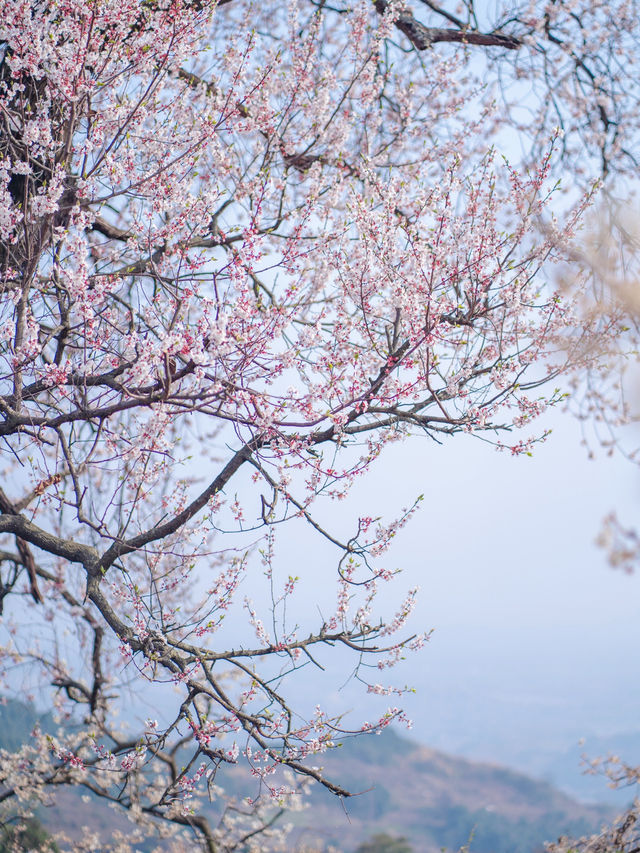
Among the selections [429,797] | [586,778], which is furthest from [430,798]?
[586,778]

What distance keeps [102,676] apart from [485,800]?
50.2m

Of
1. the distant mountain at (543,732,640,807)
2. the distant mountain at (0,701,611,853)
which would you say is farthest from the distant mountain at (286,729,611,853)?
the distant mountain at (543,732,640,807)

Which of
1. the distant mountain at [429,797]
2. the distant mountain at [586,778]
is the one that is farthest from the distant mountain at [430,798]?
the distant mountain at [586,778]

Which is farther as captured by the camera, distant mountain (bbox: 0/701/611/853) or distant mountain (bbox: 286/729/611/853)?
distant mountain (bbox: 286/729/611/853)

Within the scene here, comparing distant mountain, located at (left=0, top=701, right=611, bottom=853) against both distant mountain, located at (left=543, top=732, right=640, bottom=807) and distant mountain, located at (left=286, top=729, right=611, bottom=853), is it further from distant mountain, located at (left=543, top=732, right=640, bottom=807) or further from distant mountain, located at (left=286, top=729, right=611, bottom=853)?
distant mountain, located at (left=543, top=732, right=640, bottom=807)

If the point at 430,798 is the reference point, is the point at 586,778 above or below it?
below

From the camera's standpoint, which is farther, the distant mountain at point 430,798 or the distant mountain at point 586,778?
the distant mountain at point 586,778

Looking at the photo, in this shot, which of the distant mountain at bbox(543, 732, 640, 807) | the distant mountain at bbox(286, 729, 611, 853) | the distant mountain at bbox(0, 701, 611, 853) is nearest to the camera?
the distant mountain at bbox(0, 701, 611, 853)

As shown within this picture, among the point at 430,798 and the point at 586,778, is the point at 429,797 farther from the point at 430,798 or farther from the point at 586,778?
the point at 586,778

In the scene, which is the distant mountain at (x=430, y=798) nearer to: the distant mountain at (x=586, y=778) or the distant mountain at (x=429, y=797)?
the distant mountain at (x=429, y=797)

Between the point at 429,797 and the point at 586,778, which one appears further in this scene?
the point at 586,778

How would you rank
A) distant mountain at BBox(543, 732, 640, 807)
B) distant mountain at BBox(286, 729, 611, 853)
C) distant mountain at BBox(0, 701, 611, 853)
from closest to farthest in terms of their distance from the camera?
distant mountain at BBox(0, 701, 611, 853)
distant mountain at BBox(286, 729, 611, 853)
distant mountain at BBox(543, 732, 640, 807)

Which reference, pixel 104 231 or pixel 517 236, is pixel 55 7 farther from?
pixel 517 236

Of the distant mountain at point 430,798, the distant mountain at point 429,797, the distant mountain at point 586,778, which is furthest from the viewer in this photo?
the distant mountain at point 586,778
